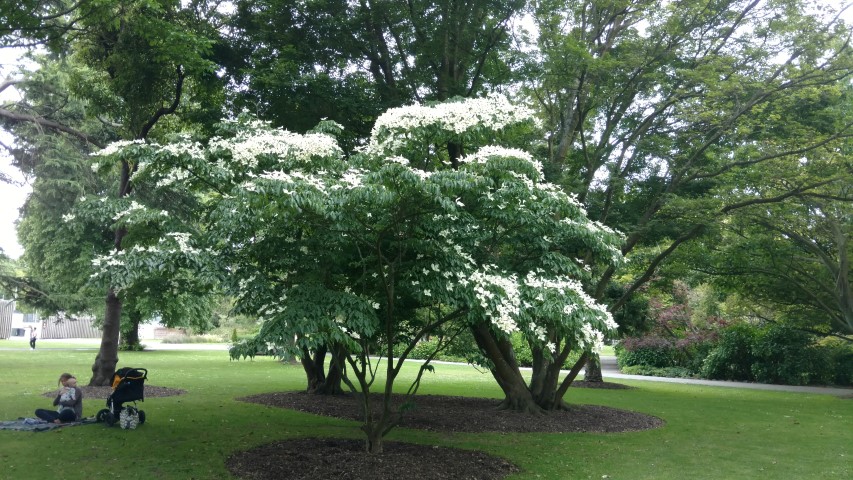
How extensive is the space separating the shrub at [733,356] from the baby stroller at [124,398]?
21.7m

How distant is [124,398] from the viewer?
32.6ft

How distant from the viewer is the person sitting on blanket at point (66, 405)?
9.68m

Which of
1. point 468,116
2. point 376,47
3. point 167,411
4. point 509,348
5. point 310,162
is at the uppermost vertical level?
point 376,47

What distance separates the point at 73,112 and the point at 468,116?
17119 mm

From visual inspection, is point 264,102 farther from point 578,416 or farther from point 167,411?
point 578,416

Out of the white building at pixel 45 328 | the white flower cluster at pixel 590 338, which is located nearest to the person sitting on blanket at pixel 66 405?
the white flower cluster at pixel 590 338

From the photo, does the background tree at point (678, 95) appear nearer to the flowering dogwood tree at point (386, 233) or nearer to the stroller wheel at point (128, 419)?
the flowering dogwood tree at point (386, 233)

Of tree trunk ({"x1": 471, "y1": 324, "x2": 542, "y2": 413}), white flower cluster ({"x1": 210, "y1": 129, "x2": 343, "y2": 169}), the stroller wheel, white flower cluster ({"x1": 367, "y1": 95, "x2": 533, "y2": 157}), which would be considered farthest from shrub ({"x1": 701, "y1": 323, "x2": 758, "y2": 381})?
the stroller wheel

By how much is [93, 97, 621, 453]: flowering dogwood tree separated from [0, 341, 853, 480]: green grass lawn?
2.20m

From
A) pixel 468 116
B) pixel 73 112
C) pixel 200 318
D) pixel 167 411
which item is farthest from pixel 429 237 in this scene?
pixel 200 318

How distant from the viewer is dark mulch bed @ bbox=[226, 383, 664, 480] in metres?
7.41

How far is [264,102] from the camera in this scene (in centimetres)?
1203

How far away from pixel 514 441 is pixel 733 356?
1780cm

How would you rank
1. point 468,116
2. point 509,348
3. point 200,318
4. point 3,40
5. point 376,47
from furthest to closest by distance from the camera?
point 200,318 < point 509,348 < point 376,47 < point 3,40 < point 468,116
